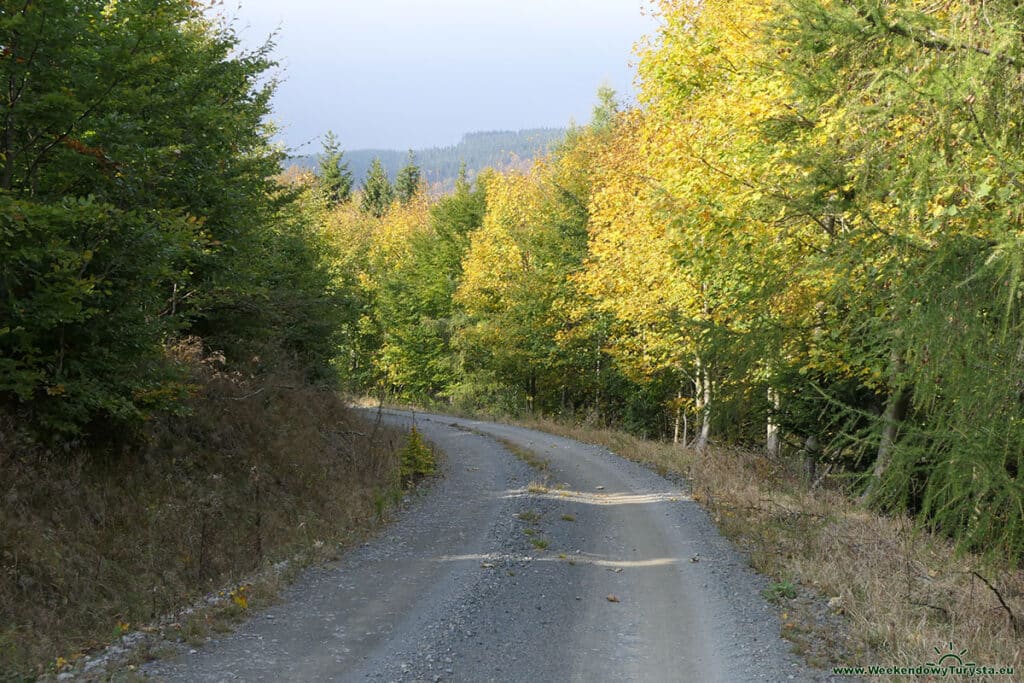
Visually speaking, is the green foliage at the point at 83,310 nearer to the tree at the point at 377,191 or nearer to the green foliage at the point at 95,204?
the green foliage at the point at 95,204

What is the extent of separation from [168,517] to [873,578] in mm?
9867

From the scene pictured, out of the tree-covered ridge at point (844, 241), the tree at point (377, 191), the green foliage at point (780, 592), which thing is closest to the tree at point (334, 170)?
the tree at point (377, 191)

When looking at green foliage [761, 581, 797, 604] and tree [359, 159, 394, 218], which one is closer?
green foliage [761, 581, 797, 604]

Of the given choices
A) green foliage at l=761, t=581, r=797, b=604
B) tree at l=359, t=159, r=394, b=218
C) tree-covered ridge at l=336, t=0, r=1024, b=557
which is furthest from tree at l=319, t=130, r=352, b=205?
green foliage at l=761, t=581, r=797, b=604

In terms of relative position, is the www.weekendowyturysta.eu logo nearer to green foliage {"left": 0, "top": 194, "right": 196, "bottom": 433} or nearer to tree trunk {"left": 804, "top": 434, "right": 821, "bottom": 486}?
tree trunk {"left": 804, "top": 434, "right": 821, "bottom": 486}

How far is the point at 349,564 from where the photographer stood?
403 inches

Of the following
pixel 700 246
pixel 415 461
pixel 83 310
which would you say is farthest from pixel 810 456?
pixel 83 310

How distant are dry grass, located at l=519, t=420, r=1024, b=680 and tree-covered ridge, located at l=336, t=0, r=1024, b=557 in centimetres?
68

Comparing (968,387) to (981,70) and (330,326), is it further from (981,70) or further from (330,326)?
(330,326)

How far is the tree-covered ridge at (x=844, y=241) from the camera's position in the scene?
5.95 metres

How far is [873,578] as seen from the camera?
8.38 m

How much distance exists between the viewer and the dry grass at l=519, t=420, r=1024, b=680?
6.73 metres

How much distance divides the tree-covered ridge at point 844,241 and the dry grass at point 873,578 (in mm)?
684

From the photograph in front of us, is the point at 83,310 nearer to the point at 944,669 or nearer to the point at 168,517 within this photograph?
the point at 168,517
